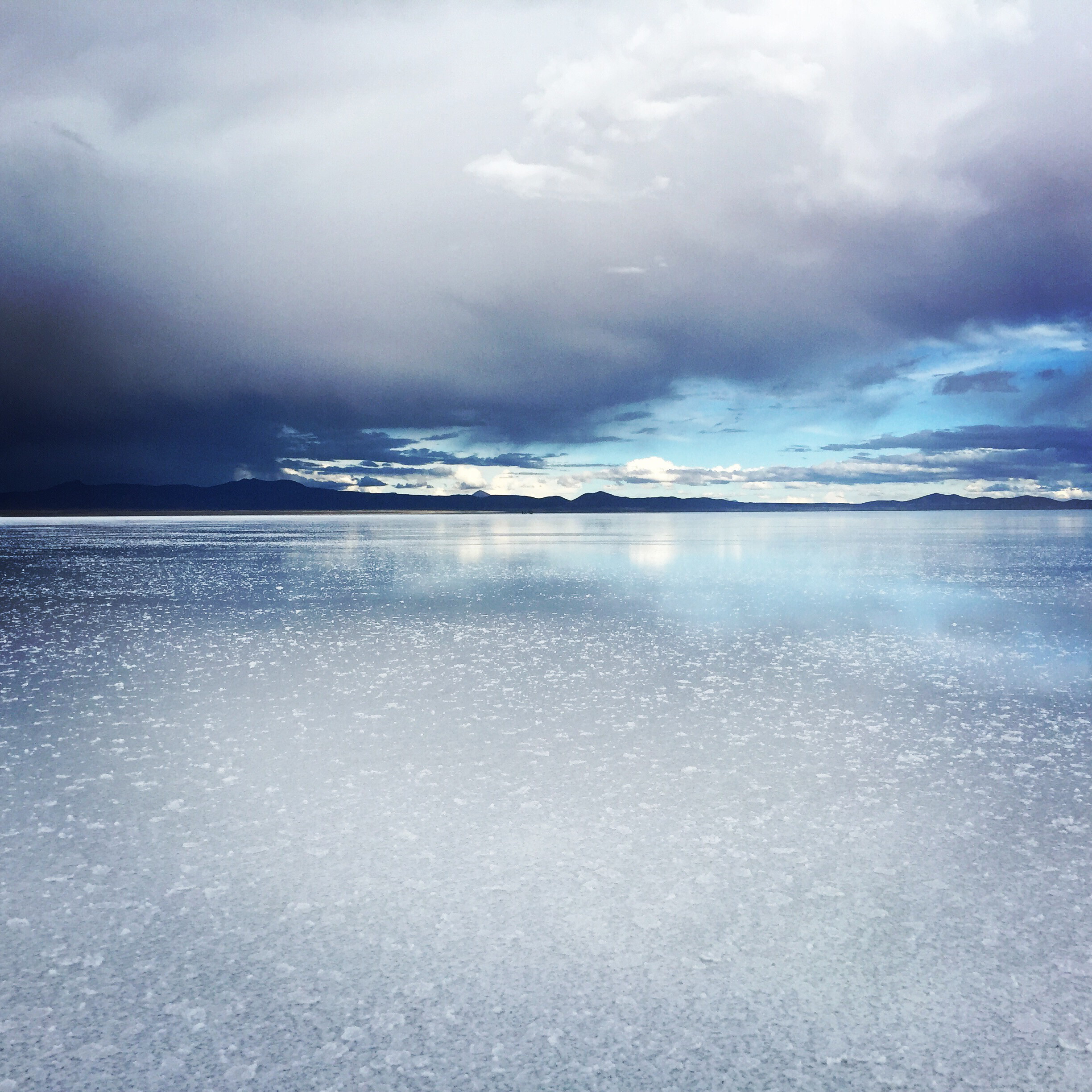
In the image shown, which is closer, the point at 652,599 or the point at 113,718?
the point at 113,718

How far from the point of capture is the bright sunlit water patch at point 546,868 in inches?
154

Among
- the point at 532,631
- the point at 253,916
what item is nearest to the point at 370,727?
the point at 253,916

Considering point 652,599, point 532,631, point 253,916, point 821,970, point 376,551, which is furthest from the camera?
point 376,551

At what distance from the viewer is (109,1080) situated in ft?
12.1

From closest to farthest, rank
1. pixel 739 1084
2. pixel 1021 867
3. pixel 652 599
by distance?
pixel 739 1084, pixel 1021 867, pixel 652 599

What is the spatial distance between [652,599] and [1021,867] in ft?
57.4

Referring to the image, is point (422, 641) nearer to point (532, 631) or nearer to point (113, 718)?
point (532, 631)

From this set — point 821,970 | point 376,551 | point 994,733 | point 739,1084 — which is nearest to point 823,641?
point 994,733

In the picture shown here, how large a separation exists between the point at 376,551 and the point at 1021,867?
160ft

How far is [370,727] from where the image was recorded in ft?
31.8

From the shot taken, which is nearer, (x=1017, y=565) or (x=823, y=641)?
(x=823, y=641)

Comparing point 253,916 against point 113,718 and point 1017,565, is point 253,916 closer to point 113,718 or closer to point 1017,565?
point 113,718

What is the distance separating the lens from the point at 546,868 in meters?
5.80

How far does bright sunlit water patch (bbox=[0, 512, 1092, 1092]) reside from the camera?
3914mm
